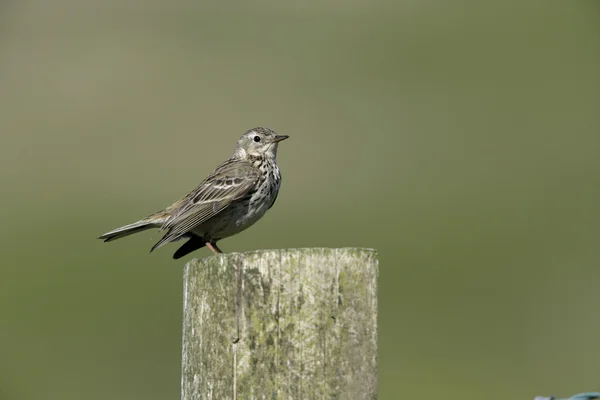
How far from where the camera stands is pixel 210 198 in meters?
8.01

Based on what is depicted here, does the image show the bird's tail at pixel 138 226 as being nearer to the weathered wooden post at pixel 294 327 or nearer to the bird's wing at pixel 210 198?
the bird's wing at pixel 210 198

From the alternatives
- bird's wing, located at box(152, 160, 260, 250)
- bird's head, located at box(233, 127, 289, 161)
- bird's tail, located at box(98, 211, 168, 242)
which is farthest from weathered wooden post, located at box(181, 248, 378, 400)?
bird's head, located at box(233, 127, 289, 161)

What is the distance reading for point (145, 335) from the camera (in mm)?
13156

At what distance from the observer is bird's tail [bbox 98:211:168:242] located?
7969 millimetres

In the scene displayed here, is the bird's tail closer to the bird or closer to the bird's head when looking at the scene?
the bird

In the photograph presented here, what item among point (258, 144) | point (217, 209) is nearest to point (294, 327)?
point (217, 209)

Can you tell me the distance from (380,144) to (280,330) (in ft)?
62.0

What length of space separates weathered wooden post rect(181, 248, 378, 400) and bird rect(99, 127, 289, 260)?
150 inches

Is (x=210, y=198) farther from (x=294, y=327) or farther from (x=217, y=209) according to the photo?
(x=294, y=327)

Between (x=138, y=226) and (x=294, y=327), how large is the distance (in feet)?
15.1

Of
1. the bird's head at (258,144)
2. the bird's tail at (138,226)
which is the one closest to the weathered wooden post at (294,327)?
the bird's tail at (138,226)

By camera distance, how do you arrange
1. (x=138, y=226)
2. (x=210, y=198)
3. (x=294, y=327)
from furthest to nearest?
(x=138, y=226) < (x=210, y=198) < (x=294, y=327)

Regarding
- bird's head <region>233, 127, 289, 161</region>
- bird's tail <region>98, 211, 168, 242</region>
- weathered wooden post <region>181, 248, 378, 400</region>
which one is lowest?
weathered wooden post <region>181, 248, 378, 400</region>

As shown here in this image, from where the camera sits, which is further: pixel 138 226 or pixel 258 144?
pixel 258 144
